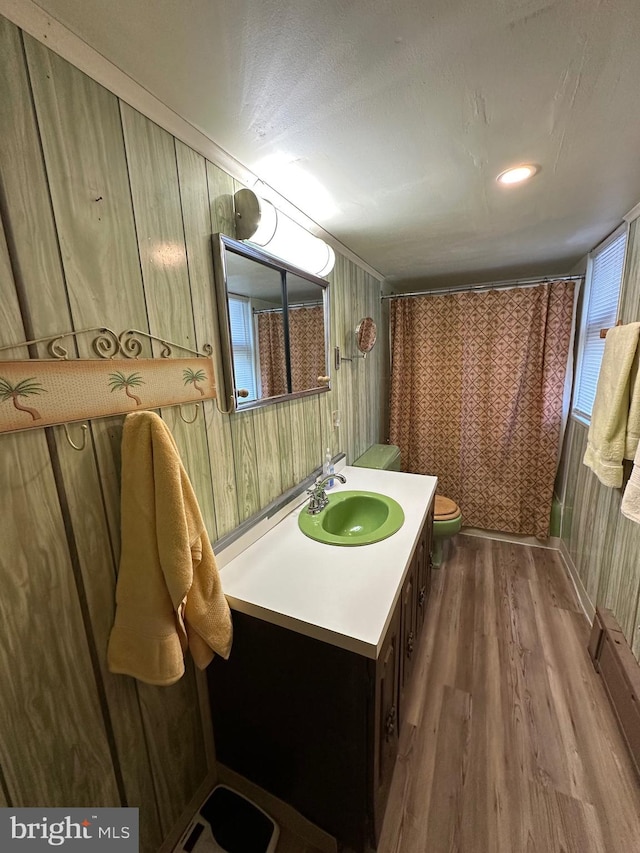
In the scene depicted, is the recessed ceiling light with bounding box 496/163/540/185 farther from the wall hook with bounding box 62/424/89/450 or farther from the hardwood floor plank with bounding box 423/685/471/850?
the hardwood floor plank with bounding box 423/685/471/850

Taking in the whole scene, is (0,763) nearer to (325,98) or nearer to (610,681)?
(325,98)

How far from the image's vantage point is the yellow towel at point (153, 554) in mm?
743

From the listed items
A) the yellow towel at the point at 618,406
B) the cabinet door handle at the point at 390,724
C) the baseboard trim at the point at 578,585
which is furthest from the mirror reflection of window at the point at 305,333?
the baseboard trim at the point at 578,585

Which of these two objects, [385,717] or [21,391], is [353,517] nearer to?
[385,717]

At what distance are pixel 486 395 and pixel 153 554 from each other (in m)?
2.53

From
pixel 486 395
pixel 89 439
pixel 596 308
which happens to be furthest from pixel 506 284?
pixel 89 439

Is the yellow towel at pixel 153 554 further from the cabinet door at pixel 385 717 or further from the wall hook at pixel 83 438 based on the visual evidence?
the cabinet door at pixel 385 717

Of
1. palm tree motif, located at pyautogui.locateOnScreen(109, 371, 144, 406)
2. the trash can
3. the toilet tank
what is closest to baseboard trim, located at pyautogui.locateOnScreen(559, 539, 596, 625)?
the toilet tank

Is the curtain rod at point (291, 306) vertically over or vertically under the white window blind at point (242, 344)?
over

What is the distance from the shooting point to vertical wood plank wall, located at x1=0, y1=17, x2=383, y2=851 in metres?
0.61

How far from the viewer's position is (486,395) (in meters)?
2.53

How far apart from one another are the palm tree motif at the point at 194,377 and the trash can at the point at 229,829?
4.56 feet

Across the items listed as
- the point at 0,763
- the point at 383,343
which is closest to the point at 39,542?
the point at 0,763

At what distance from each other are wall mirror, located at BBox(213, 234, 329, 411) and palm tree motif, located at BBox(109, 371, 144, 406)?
291 millimetres
